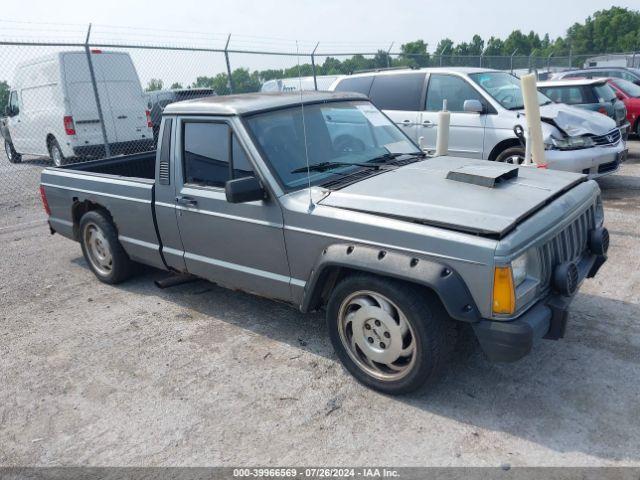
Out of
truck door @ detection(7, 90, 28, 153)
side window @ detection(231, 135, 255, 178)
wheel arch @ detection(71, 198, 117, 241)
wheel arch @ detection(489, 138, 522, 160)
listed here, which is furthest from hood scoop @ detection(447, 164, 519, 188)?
truck door @ detection(7, 90, 28, 153)

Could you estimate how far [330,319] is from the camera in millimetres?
3654

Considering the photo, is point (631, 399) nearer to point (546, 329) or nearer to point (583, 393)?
point (583, 393)

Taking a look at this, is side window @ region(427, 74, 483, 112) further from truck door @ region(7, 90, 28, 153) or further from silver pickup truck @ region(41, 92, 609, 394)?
truck door @ region(7, 90, 28, 153)

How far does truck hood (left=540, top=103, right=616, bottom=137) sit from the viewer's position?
7738 millimetres

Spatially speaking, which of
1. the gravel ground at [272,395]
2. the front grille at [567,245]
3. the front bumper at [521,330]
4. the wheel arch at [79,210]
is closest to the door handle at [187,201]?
the gravel ground at [272,395]

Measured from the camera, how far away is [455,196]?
346 centimetres

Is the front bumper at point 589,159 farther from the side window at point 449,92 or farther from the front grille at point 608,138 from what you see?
the side window at point 449,92

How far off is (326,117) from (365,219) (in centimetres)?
138

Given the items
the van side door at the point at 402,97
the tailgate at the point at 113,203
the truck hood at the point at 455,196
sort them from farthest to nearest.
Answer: the van side door at the point at 402,97 < the tailgate at the point at 113,203 < the truck hood at the point at 455,196

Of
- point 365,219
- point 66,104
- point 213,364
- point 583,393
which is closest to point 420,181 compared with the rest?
point 365,219

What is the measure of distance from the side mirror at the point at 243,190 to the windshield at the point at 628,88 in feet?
38.9

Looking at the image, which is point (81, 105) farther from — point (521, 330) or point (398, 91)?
point (521, 330)

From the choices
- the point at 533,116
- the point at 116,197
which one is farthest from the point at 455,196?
the point at 116,197

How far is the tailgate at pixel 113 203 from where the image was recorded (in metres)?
4.98
